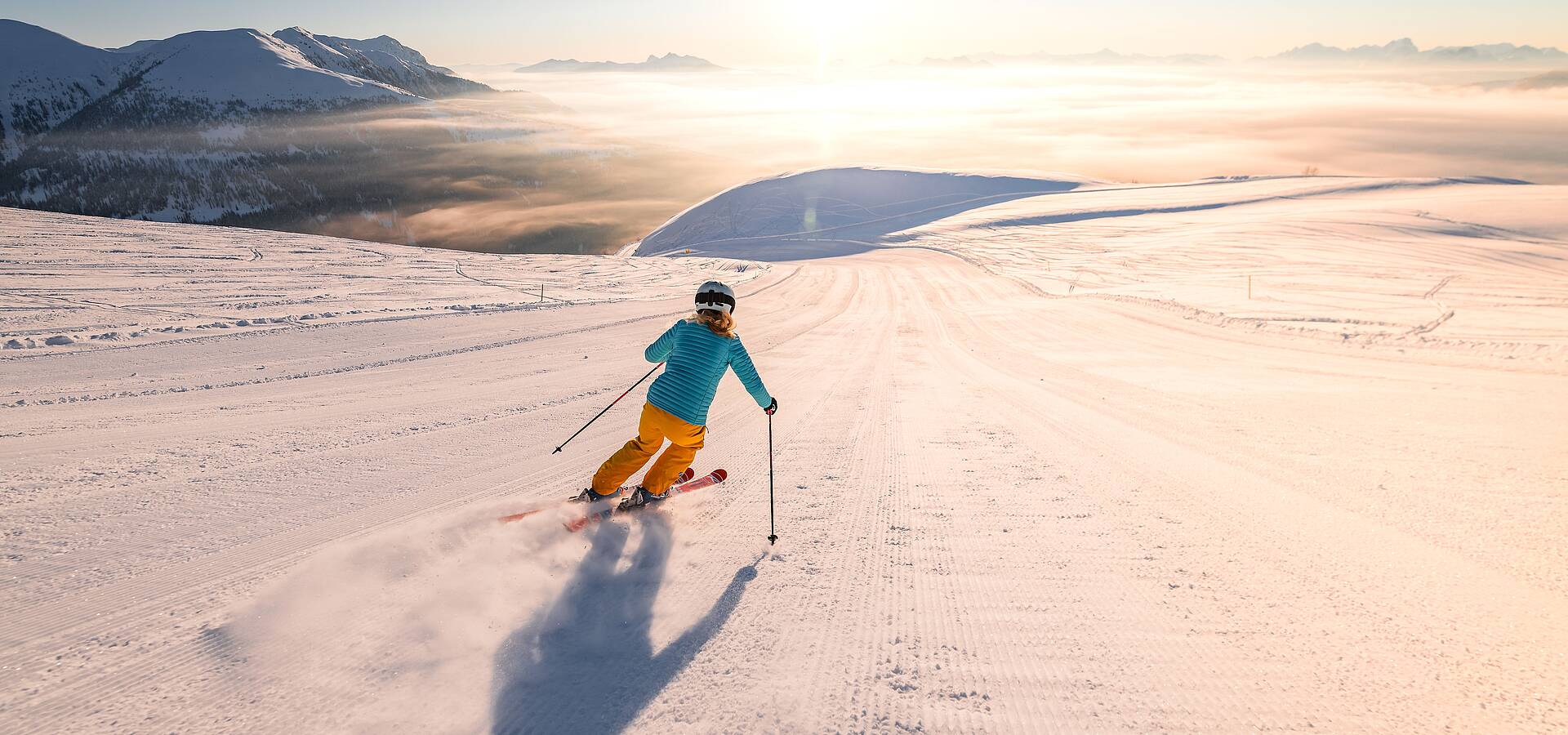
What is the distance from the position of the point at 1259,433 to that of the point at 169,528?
348 inches

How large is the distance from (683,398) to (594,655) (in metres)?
1.98

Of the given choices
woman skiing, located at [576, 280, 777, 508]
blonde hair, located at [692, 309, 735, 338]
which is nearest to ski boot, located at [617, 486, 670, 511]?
woman skiing, located at [576, 280, 777, 508]

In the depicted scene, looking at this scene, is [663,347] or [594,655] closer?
[594,655]

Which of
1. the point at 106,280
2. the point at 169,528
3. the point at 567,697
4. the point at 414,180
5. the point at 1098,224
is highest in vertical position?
the point at 414,180

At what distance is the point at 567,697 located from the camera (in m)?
2.80

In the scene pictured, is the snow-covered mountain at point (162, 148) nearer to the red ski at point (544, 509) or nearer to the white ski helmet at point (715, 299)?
the red ski at point (544, 509)

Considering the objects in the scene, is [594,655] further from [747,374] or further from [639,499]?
[747,374]

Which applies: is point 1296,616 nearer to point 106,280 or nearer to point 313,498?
point 313,498

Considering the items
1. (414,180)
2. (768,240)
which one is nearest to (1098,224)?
(768,240)

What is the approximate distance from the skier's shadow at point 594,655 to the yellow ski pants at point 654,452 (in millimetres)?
825

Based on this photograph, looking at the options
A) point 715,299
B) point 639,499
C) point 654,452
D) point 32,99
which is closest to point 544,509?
point 639,499

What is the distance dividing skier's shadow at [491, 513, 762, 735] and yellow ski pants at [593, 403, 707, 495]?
83 cm

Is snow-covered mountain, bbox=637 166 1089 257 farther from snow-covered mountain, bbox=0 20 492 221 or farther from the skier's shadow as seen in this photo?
snow-covered mountain, bbox=0 20 492 221

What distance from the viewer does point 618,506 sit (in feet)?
15.5
